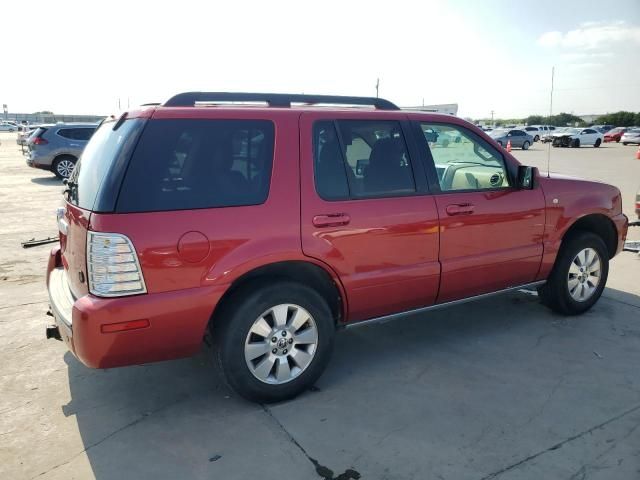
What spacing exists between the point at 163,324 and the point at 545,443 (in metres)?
2.26

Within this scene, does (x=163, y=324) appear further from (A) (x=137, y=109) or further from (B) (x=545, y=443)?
(B) (x=545, y=443)

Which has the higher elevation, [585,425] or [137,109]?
[137,109]

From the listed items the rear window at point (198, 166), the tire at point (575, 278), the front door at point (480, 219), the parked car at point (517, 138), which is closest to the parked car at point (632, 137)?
the parked car at point (517, 138)

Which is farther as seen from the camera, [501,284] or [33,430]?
[501,284]

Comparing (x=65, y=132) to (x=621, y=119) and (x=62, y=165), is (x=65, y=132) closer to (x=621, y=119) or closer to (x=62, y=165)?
(x=62, y=165)

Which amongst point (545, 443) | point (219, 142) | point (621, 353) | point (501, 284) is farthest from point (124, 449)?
point (621, 353)

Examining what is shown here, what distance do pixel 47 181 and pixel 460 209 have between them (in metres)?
15.4

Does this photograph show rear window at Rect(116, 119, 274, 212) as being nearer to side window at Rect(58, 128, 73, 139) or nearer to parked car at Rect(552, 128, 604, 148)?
side window at Rect(58, 128, 73, 139)

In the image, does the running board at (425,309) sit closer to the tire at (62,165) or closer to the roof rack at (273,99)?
the roof rack at (273,99)

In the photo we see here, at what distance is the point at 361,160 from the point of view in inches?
143

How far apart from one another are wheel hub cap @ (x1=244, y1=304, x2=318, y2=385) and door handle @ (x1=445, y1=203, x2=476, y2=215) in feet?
4.40

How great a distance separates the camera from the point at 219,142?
10.2 ft

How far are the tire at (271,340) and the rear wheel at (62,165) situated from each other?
48.4 ft

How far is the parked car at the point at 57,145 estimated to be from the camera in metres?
15.4
